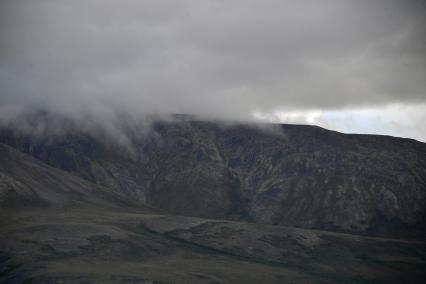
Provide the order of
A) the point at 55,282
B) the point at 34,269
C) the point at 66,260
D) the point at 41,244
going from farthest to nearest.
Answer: the point at 41,244 < the point at 66,260 < the point at 34,269 < the point at 55,282

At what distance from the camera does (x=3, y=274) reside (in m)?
158

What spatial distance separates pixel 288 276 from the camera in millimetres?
187000

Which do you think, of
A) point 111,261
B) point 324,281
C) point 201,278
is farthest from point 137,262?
point 324,281

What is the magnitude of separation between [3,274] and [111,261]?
38.8 metres

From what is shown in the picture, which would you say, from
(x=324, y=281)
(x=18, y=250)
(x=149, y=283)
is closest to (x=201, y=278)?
(x=149, y=283)

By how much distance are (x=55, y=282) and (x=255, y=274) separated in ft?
220

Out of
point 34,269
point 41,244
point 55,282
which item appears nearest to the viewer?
point 55,282

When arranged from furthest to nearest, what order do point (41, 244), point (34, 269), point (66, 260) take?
point (41, 244)
point (66, 260)
point (34, 269)

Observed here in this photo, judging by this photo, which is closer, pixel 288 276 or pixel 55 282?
pixel 55 282

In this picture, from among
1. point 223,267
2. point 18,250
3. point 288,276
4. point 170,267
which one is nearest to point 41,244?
point 18,250

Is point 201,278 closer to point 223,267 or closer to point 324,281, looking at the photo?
point 223,267

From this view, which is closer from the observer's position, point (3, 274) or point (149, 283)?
point (149, 283)

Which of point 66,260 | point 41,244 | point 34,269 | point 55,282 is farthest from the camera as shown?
point 41,244

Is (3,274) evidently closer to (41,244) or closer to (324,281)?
(41,244)
